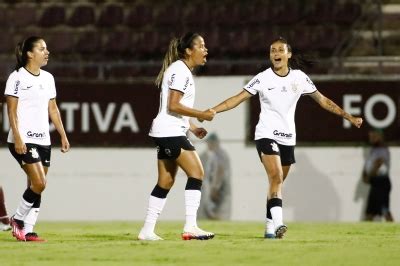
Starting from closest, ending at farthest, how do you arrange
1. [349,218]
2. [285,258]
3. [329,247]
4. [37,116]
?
[285,258], [329,247], [37,116], [349,218]

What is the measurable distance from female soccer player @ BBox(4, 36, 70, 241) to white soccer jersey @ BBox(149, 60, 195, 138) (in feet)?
3.90

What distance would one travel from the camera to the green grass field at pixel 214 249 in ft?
29.4

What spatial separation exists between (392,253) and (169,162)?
2339 millimetres

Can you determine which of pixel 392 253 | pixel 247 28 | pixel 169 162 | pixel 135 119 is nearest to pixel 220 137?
pixel 135 119

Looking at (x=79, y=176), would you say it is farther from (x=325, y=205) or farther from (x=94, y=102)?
(x=325, y=205)

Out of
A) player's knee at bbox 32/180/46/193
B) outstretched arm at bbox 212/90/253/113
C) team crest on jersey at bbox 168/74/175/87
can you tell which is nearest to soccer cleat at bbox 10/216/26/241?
player's knee at bbox 32/180/46/193

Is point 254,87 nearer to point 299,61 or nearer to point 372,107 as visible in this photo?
point 299,61

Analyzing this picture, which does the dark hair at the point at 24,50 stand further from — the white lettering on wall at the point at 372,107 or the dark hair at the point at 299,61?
the white lettering on wall at the point at 372,107

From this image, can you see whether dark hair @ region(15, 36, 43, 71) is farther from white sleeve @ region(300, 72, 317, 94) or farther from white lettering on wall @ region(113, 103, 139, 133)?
white lettering on wall @ region(113, 103, 139, 133)

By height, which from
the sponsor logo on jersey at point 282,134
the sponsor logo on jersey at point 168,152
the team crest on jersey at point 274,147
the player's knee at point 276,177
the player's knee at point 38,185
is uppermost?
the sponsor logo on jersey at point 282,134

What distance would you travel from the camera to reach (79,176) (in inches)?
674

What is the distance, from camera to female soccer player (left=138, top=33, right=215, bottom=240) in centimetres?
1041

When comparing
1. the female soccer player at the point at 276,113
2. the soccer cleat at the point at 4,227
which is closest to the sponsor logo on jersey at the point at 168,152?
the female soccer player at the point at 276,113

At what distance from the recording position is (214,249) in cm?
984
